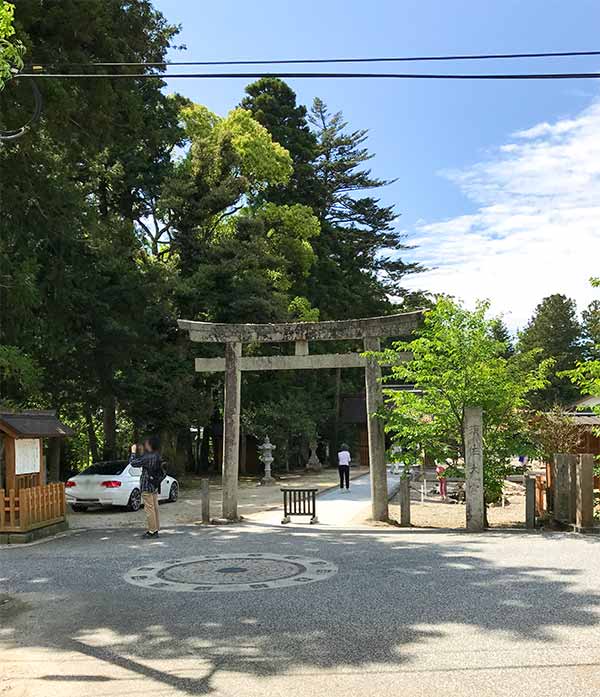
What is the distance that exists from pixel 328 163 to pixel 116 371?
2622cm

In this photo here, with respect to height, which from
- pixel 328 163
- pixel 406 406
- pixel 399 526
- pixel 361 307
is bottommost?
pixel 399 526

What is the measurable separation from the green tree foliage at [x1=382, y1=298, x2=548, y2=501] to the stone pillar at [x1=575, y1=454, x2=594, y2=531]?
1.42 m

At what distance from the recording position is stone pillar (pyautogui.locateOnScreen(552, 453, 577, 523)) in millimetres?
12359

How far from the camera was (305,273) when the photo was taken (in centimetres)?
3666

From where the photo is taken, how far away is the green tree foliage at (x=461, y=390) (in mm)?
13062

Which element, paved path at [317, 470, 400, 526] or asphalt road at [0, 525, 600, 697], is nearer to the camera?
asphalt road at [0, 525, 600, 697]

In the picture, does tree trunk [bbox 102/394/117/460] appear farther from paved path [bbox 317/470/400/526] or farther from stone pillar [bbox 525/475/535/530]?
stone pillar [bbox 525/475/535/530]

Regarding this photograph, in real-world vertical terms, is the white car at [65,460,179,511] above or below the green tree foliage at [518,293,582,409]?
below

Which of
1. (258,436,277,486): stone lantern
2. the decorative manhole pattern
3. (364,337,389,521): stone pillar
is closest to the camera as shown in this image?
the decorative manhole pattern

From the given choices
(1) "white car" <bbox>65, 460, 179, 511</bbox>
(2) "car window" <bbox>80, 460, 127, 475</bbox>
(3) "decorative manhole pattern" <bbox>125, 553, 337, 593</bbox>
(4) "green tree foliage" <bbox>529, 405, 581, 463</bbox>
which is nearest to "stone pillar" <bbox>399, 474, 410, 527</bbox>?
(4) "green tree foliage" <bbox>529, 405, 581, 463</bbox>

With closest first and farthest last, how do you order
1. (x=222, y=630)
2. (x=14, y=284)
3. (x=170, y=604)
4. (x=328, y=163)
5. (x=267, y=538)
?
1. (x=222, y=630)
2. (x=170, y=604)
3. (x=267, y=538)
4. (x=14, y=284)
5. (x=328, y=163)

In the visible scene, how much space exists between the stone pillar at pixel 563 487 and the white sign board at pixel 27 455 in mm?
9769

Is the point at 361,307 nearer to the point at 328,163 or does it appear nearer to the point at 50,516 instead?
the point at 328,163

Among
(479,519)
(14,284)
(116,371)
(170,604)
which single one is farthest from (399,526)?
(116,371)
